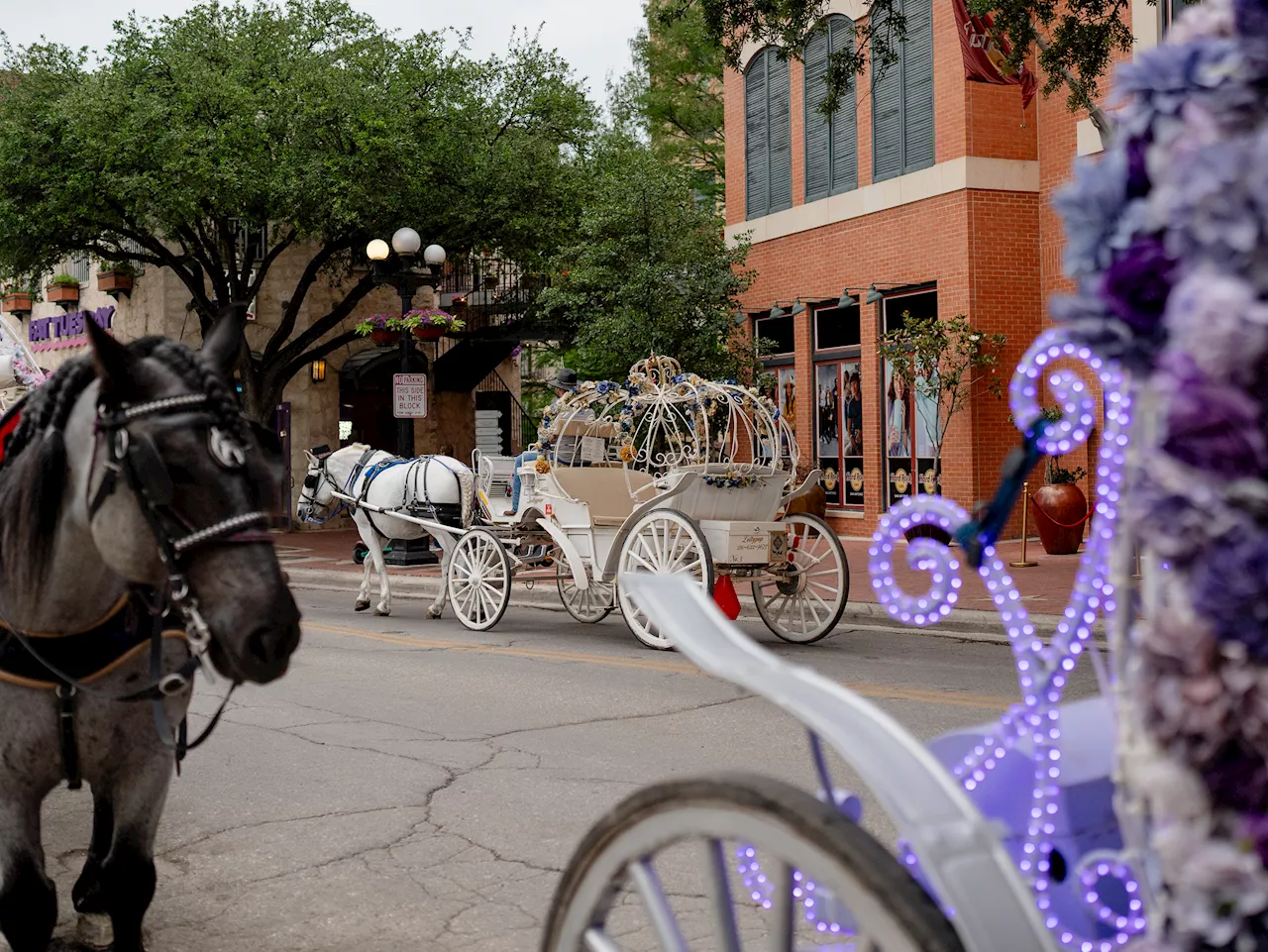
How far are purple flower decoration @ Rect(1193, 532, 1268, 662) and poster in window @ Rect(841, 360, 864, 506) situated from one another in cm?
1915

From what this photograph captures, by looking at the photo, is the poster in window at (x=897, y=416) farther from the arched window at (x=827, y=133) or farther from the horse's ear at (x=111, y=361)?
the horse's ear at (x=111, y=361)

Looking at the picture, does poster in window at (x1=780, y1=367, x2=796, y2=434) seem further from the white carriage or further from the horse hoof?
the horse hoof

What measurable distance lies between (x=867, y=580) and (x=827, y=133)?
898 cm

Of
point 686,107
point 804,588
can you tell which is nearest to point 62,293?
point 686,107

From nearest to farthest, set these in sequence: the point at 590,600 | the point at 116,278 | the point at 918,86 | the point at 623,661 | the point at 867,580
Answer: the point at 623,661 < the point at 590,600 < the point at 867,580 < the point at 918,86 < the point at 116,278

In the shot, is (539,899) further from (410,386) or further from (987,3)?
(410,386)

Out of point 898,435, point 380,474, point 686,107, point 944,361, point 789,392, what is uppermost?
point 686,107

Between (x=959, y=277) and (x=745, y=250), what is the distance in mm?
4104

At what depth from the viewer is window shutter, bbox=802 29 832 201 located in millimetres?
20781

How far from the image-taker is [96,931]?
3.98 meters

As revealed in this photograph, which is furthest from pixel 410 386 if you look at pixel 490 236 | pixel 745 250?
pixel 490 236

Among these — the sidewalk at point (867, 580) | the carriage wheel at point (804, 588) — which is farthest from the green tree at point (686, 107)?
the carriage wheel at point (804, 588)

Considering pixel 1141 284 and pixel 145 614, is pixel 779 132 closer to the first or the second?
pixel 145 614

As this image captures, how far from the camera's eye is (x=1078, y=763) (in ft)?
6.78
